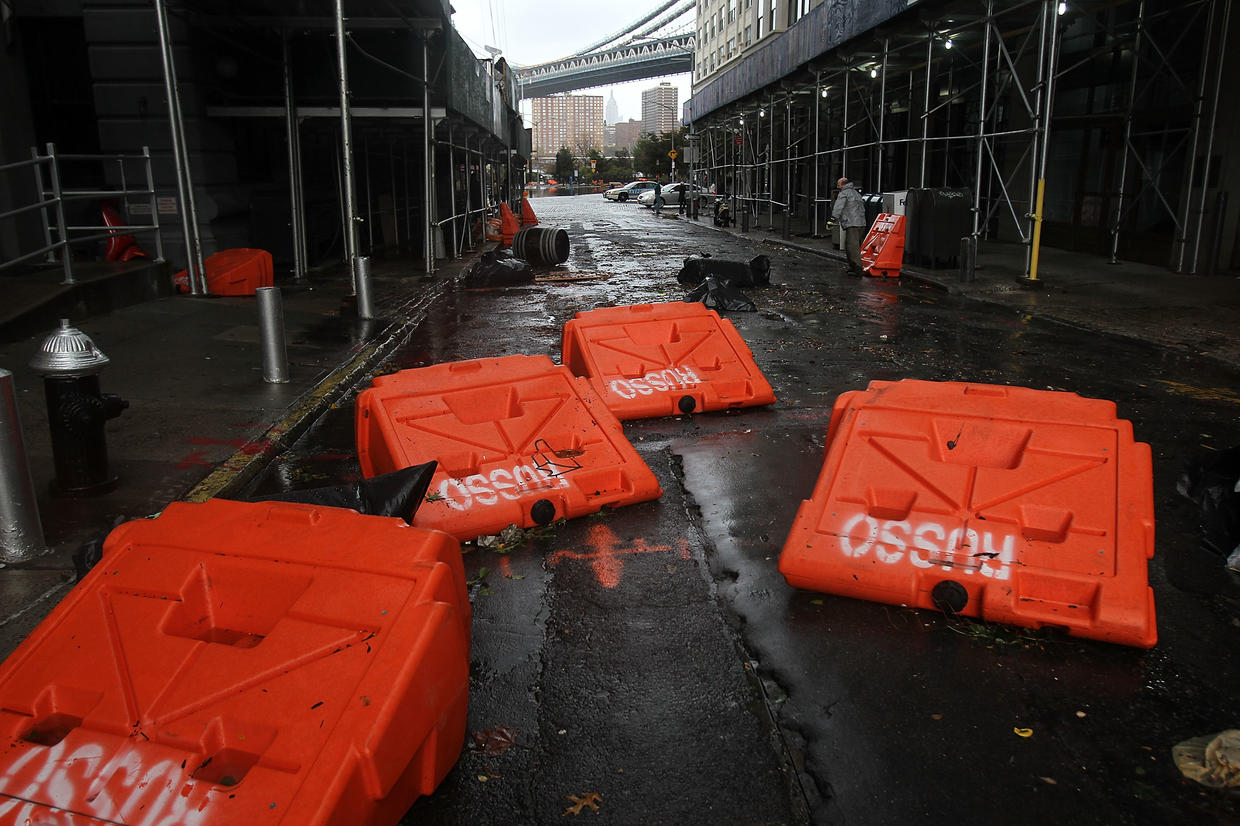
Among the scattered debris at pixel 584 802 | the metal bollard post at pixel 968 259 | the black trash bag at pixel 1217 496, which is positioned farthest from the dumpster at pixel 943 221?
the scattered debris at pixel 584 802

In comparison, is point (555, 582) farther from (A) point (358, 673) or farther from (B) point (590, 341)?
(B) point (590, 341)

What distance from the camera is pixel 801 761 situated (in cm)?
288

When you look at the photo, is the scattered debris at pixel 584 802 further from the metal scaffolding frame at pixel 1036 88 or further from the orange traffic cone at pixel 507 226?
the orange traffic cone at pixel 507 226

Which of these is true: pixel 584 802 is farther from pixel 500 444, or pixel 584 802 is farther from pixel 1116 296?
pixel 1116 296

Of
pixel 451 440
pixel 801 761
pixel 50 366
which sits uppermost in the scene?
pixel 50 366

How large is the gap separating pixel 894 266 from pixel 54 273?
13544 millimetres

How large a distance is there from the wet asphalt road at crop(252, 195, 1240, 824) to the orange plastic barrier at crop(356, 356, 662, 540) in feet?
0.61

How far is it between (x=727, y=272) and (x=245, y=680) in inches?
516

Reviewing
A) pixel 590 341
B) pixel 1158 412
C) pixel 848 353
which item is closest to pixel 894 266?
pixel 848 353

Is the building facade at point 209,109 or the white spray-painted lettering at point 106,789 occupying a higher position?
the building facade at point 209,109

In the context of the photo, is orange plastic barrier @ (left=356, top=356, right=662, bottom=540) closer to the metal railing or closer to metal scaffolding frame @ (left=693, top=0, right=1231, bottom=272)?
the metal railing

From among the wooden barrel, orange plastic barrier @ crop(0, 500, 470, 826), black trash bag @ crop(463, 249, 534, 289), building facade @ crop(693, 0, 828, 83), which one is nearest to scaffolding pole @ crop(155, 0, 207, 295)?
black trash bag @ crop(463, 249, 534, 289)

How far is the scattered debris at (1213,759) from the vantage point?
2709 millimetres

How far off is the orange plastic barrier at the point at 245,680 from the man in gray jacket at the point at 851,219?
15672 mm
